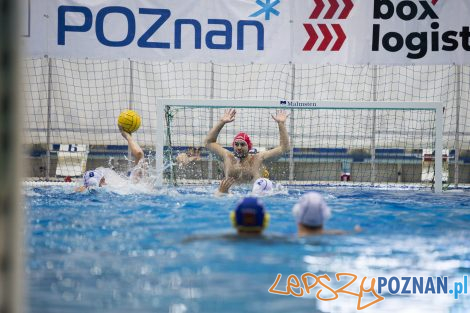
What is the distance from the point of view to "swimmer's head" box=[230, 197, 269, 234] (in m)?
4.62

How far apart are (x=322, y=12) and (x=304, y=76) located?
7.34ft

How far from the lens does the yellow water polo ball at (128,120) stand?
910 cm

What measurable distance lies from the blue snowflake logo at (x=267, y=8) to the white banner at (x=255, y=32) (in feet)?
0.06

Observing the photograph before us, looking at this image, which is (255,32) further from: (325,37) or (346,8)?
(346,8)

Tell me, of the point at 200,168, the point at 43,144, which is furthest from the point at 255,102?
the point at 43,144

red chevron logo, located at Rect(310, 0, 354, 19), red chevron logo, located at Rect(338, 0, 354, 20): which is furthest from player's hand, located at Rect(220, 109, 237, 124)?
red chevron logo, located at Rect(338, 0, 354, 20)

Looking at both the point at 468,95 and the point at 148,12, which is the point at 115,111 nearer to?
the point at 148,12

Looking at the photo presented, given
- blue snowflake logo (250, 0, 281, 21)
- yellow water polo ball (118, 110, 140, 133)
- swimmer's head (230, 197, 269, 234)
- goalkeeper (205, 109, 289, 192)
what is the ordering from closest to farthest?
swimmer's head (230, 197, 269, 234), yellow water polo ball (118, 110, 140, 133), goalkeeper (205, 109, 289, 192), blue snowflake logo (250, 0, 281, 21)

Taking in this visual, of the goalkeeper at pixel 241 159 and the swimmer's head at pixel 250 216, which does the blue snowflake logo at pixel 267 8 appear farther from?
the swimmer's head at pixel 250 216

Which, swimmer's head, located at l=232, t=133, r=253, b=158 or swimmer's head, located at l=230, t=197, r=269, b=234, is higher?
swimmer's head, located at l=232, t=133, r=253, b=158

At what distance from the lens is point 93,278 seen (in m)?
3.79

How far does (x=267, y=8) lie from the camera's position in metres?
11.3

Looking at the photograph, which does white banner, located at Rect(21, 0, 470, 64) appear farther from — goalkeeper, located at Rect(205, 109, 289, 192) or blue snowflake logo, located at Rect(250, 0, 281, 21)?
goalkeeper, located at Rect(205, 109, 289, 192)

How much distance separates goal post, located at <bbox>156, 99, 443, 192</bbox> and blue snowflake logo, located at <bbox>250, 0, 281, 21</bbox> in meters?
2.45
